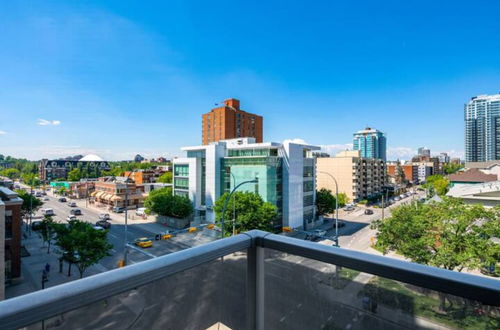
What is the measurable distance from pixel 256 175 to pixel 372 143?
341 feet

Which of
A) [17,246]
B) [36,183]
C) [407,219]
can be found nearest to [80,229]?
[17,246]

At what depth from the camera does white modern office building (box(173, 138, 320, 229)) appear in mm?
24938

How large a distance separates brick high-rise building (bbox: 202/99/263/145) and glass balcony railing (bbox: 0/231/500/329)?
52.2m

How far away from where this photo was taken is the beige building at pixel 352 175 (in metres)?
44.4

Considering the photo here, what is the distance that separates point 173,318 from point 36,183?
281 ft

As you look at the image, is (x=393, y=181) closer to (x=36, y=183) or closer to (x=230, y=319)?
(x=230, y=319)

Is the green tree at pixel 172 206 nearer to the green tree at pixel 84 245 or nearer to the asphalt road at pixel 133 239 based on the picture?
the asphalt road at pixel 133 239

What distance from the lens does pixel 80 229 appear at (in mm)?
13312

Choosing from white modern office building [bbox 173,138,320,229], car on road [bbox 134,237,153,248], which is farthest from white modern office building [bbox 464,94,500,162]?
car on road [bbox 134,237,153,248]

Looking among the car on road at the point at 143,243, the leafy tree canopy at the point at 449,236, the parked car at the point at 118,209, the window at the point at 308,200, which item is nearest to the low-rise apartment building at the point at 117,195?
the parked car at the point at 118,209

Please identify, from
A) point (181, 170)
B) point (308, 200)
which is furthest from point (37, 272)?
point (308, 200)

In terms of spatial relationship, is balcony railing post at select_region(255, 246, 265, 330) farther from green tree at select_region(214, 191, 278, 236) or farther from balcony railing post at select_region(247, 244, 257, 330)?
green tree at select_region(214, 191, 278, 236)

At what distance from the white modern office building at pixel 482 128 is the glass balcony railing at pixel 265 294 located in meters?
121

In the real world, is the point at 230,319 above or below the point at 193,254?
below
